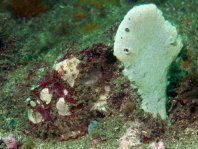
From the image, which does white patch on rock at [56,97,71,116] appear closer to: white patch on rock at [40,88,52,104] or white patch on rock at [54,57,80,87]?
white patch on rock at [40,88,52,104]

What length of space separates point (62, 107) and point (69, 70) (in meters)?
0.61

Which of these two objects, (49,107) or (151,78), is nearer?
(151,78)

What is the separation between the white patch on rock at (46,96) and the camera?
18.5ft

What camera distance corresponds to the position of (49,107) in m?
5.63

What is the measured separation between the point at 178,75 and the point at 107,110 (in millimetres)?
1260

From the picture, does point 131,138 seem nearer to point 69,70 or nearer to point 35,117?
point 69,70

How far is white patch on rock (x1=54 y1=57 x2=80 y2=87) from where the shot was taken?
5.51 m

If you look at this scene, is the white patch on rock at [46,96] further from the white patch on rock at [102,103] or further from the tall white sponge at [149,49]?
the tall white sponge at [149,49]

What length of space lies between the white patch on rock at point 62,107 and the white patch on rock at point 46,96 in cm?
20

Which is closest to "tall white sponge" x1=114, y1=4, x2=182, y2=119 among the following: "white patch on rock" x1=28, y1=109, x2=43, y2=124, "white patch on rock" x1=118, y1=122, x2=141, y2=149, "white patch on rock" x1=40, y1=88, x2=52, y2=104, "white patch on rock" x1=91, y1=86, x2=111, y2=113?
"white patch on rock" x1=118, y1=122, x2=141, y2=149

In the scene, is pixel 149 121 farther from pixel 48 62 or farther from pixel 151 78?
pixel 48 62

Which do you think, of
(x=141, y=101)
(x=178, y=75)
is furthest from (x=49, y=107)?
(x=178, y=75)

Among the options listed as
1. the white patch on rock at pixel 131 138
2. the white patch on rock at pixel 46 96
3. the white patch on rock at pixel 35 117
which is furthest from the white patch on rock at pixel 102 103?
the white patch on rock at pixel 35 117

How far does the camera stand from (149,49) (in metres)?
4.80
